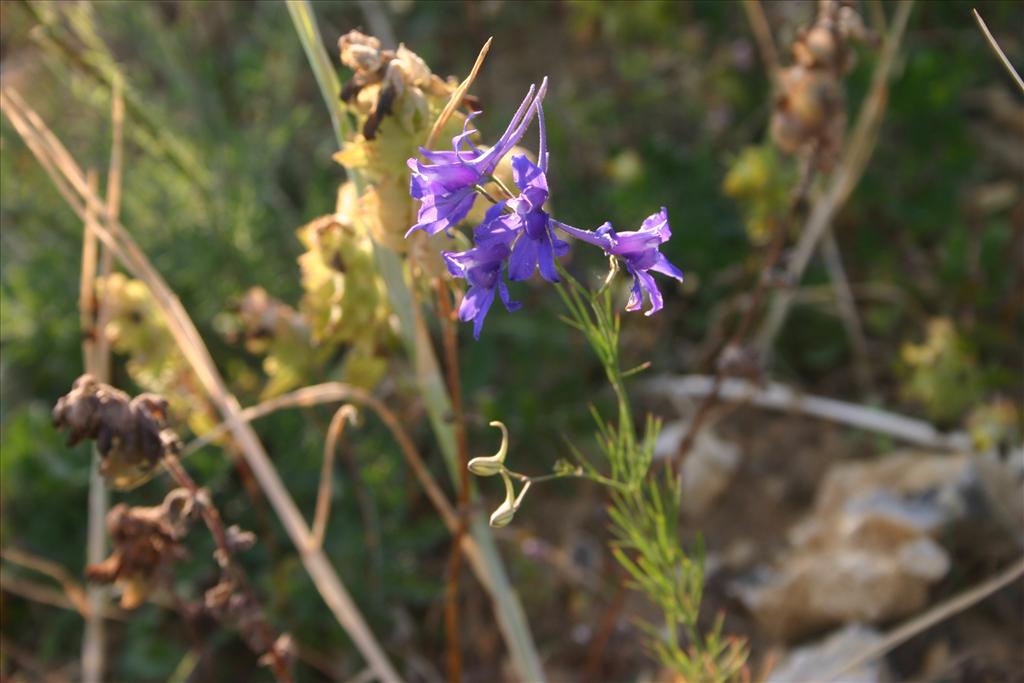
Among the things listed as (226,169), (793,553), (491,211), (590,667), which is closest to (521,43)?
(226,169)

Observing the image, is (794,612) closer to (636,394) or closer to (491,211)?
(636,394)

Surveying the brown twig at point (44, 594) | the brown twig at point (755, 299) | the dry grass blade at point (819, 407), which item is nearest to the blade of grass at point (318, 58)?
the brown twig at point (755, 299)

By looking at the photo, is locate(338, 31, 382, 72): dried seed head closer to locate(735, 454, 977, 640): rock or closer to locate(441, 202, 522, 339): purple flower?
locate(441, 202, 522, 339): purple flower

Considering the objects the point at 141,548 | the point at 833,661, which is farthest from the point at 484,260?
the point at 833,661

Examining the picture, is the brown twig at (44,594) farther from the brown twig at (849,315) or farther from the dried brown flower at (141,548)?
the brown twig at (849,315)

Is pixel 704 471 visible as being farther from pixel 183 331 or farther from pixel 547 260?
pixel 547 260

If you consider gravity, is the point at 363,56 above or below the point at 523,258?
above
